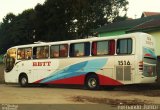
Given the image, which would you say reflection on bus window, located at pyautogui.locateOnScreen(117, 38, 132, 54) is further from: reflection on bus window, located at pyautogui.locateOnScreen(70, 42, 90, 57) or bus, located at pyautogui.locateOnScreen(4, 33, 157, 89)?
reflection on bus window, located at pyautogui.locateOnScreen(70, 42, 90, 57)

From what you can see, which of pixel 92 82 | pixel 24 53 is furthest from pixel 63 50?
pixel 24 53

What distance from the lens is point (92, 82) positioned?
953 inches

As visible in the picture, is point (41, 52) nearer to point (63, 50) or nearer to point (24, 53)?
point (24, 53)

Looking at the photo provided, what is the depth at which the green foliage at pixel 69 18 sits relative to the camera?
58.2 m

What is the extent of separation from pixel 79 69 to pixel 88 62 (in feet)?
2.85

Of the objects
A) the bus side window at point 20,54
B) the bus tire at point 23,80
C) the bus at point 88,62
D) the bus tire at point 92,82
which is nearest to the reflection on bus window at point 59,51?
the bus at point 88,62

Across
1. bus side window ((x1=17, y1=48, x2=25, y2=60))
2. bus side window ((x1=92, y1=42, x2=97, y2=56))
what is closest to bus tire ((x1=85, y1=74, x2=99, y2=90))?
bus side window ((x1=92, y1=42, x2=97, y2=56))

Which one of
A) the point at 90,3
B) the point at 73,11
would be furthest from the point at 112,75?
the point at 90,3

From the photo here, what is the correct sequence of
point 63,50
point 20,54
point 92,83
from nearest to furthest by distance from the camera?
point 92,83, point 63,50, point 20,54

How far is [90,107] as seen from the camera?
14.7 metres

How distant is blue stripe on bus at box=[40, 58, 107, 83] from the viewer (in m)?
23.9

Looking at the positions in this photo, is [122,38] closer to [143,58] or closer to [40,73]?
[143,58]

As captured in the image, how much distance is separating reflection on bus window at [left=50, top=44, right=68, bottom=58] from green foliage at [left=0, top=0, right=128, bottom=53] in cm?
3039

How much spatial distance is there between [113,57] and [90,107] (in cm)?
855
